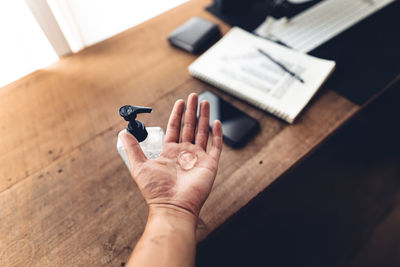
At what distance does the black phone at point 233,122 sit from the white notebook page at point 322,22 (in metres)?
0.40

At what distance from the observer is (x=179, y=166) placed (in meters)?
0.64

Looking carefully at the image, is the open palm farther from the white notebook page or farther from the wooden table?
the white notebook page

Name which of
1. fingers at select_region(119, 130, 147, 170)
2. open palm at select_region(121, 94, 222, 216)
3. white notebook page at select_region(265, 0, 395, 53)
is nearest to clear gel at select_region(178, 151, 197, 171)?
open palm at select_region(121, 94, 222, 216)

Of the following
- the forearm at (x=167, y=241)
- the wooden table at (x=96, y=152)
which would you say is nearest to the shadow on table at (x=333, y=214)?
the wooden table at (x=96, y=152)

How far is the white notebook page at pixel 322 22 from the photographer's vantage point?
971 millimetres

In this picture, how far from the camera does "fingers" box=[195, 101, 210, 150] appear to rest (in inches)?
26.7

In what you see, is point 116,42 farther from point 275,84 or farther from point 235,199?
point 235,199

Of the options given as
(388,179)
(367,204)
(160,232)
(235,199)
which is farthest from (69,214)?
(388,179)

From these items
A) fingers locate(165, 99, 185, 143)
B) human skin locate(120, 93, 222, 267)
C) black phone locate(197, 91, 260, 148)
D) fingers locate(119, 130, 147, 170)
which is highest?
fingers locate(119, 130, 147, 170)

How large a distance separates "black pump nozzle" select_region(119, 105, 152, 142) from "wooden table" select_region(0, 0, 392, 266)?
17cm

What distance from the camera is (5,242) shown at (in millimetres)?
608

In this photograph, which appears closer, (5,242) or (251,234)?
(5,242)

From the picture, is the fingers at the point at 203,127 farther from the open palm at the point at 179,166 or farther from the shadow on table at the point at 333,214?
the shadow on table at the point at 333,214

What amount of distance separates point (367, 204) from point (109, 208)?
1.36 m
